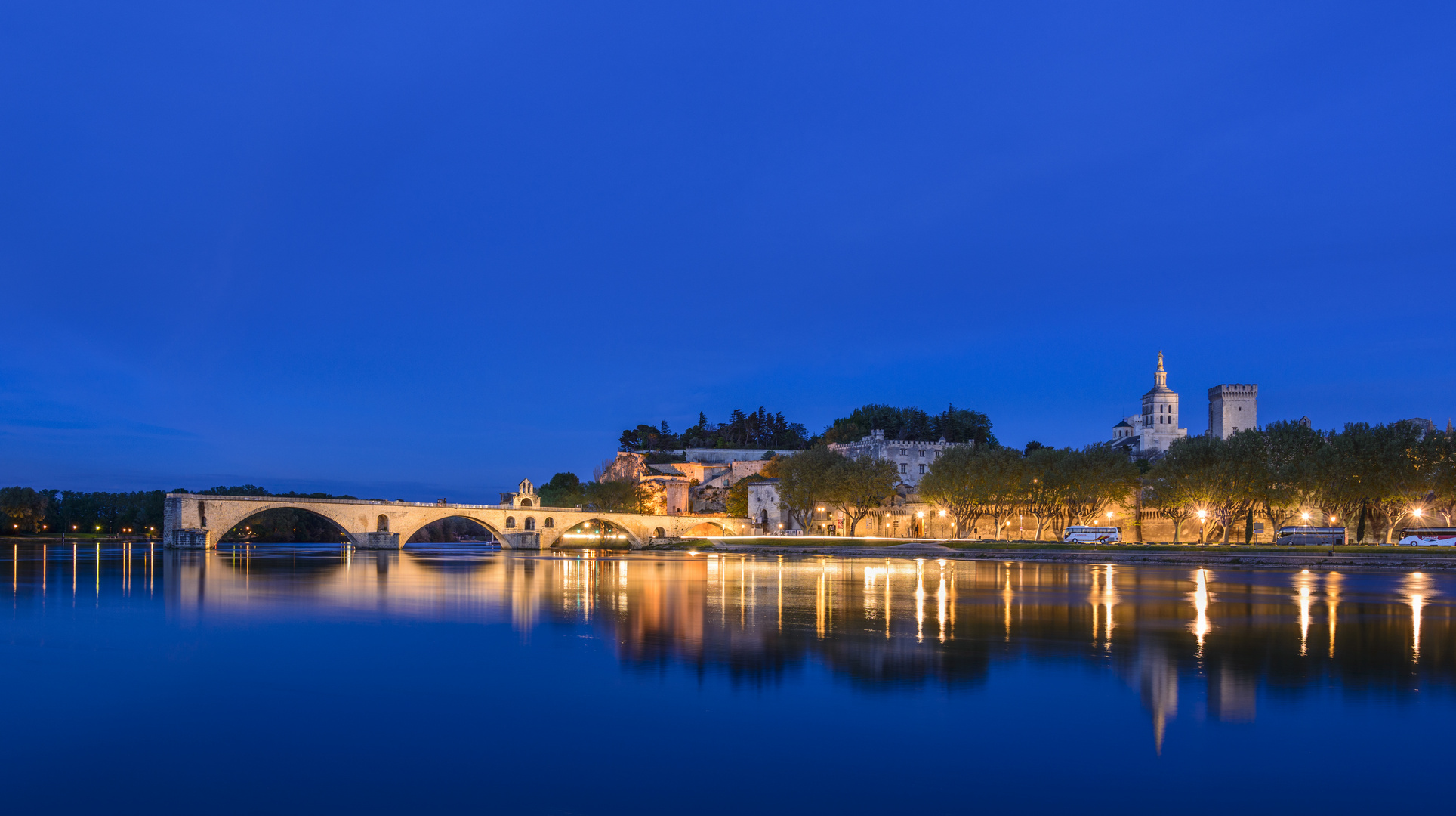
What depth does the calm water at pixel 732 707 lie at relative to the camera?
966 centimetres

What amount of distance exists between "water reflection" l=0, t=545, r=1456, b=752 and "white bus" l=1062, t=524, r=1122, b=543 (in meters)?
19.8

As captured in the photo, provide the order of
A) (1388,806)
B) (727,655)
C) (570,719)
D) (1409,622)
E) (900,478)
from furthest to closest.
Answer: (900,478), (1409,622), (727,655), (570,719), (1388,806)

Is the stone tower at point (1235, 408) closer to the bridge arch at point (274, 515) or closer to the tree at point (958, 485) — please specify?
the tree at point (958, 485)

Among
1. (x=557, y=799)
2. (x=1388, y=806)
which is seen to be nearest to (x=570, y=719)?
(x=557, y=799)

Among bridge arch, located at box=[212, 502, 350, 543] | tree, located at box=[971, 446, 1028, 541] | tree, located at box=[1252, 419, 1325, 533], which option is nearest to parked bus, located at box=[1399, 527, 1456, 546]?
tree, located at box=[1252, 419, 1325, 533]

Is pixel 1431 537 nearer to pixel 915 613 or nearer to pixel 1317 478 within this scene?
pixel 1317 478

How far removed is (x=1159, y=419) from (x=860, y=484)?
65635mm

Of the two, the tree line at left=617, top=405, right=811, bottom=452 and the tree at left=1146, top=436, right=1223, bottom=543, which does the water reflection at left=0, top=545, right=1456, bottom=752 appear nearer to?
the tree at left=1146, top=436, right=1223, bottom=543

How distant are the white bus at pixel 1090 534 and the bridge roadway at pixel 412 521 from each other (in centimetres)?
3327

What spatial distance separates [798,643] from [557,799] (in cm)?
1012

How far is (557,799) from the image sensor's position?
9.37 meters

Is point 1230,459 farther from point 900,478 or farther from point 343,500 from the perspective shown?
point 343,500

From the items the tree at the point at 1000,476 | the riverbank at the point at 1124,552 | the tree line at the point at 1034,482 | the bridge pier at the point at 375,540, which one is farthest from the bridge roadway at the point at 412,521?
the tree at the point at 1000,476

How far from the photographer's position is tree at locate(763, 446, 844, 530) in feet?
261
